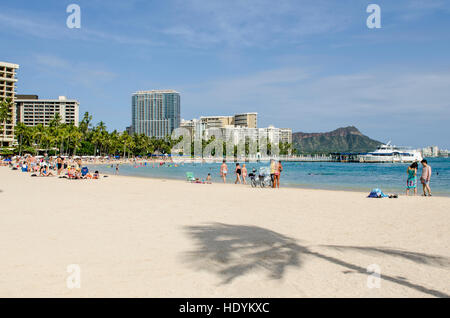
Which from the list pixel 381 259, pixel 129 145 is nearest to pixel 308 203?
pixel 381 259

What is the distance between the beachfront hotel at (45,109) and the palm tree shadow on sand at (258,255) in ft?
627

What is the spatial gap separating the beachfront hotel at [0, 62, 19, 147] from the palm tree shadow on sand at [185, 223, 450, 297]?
116 meters

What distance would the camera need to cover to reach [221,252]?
643cm

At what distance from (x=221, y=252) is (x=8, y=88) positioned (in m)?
134

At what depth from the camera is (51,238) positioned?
7.40m

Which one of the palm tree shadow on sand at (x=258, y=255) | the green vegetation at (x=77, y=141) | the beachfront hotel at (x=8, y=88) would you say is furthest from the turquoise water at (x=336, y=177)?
the beachfront hotel at (x=8, y=88)

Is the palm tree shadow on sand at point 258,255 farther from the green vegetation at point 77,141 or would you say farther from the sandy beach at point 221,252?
the green vegetation at point 77,141

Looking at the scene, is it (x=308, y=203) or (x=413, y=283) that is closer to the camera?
(x=413, y=283)

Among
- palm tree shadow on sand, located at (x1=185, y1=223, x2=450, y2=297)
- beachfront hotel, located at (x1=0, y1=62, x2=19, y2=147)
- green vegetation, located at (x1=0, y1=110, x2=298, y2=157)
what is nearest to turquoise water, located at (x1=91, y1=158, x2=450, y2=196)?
palm tree shadow on sand, located at (x1=185, y1=223, x2=450, y2=297)

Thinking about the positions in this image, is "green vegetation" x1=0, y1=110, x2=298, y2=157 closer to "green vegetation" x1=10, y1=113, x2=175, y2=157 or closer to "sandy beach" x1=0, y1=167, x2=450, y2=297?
"green vegetation" x1=10, y1=113, x2=175, y2=157

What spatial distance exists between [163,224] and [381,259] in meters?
5.12

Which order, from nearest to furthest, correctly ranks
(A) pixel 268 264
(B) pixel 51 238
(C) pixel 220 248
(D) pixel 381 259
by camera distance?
1. (A) pixel 268 264
2. (D) pixel 381 259
3. (C) pixel 220 248
4. (B) pixel 51 238

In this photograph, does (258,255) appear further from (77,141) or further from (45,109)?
(45,109)

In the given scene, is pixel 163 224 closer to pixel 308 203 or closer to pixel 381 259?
pixel 381 259
